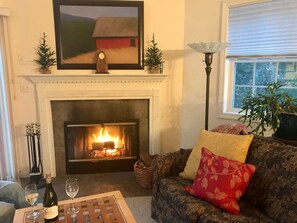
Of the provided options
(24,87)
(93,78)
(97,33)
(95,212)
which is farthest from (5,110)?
(95,212)

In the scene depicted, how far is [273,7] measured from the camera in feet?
9.24

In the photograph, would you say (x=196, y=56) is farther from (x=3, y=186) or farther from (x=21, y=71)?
(x=3, y=186)

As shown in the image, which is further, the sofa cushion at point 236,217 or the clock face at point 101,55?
the clock face at point 101,55

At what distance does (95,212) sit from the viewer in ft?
5.34

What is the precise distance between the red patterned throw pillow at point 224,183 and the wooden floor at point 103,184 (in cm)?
117

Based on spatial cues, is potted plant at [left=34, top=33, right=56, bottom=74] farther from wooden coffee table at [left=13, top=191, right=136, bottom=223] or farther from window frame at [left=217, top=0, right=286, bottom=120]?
window frame at [left=217, top=0, right=286, bottom=120]

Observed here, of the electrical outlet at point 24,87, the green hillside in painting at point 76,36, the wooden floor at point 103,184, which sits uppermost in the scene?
the green hillside in painting at point 76,36

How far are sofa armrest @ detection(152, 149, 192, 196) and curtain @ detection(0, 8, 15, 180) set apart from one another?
1940mm

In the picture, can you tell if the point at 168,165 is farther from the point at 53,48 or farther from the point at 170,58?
the point at 53,48

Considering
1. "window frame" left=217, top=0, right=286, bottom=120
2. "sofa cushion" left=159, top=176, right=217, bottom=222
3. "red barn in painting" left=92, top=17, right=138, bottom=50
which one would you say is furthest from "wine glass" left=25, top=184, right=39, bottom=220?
"window frame" left=217, top=0, right=286, bottom=120

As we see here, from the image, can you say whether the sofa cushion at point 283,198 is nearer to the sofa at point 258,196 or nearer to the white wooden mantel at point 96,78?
the sofa at point 258,196

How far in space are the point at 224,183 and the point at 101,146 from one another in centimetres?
208

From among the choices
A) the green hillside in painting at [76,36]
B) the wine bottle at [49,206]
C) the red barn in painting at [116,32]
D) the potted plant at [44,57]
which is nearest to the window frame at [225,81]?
the red barn in painting at [116,32]

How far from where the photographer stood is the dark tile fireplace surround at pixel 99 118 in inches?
130
